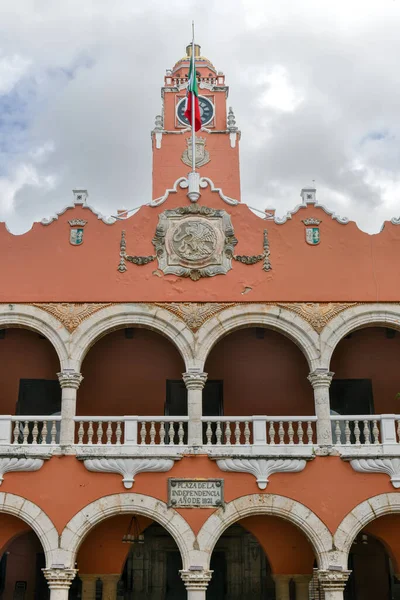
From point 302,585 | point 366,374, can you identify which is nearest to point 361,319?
point 366,374

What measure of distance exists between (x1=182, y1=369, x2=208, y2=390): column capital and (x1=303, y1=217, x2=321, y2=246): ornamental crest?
11.6 ft

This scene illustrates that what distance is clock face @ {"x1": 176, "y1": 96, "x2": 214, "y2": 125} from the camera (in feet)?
75.3

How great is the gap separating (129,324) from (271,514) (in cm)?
446

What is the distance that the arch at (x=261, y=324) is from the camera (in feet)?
45.4

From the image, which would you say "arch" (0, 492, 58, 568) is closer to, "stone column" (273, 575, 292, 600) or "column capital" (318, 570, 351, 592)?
"stone column" (273, 575, 292, 600)

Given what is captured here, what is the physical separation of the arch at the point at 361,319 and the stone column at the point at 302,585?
4532 millimetres

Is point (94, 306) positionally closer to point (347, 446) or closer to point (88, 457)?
point (88, 457)

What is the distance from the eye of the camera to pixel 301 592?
14633mm

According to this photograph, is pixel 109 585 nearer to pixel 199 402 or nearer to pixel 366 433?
pixel 199 402

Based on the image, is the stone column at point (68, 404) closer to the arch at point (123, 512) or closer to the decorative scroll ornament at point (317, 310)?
the arch at point (123, 512)

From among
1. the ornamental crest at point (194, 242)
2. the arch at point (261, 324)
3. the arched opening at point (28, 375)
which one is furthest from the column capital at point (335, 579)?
the arched opening at point (28, 375)

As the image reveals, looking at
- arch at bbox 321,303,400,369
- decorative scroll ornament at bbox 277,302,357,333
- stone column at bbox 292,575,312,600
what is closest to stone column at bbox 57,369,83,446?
decorative scroll ornament at bbox 277,302,357,333

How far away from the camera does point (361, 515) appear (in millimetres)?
12992

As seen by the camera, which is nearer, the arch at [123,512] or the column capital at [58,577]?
the column capital at [58,577]
